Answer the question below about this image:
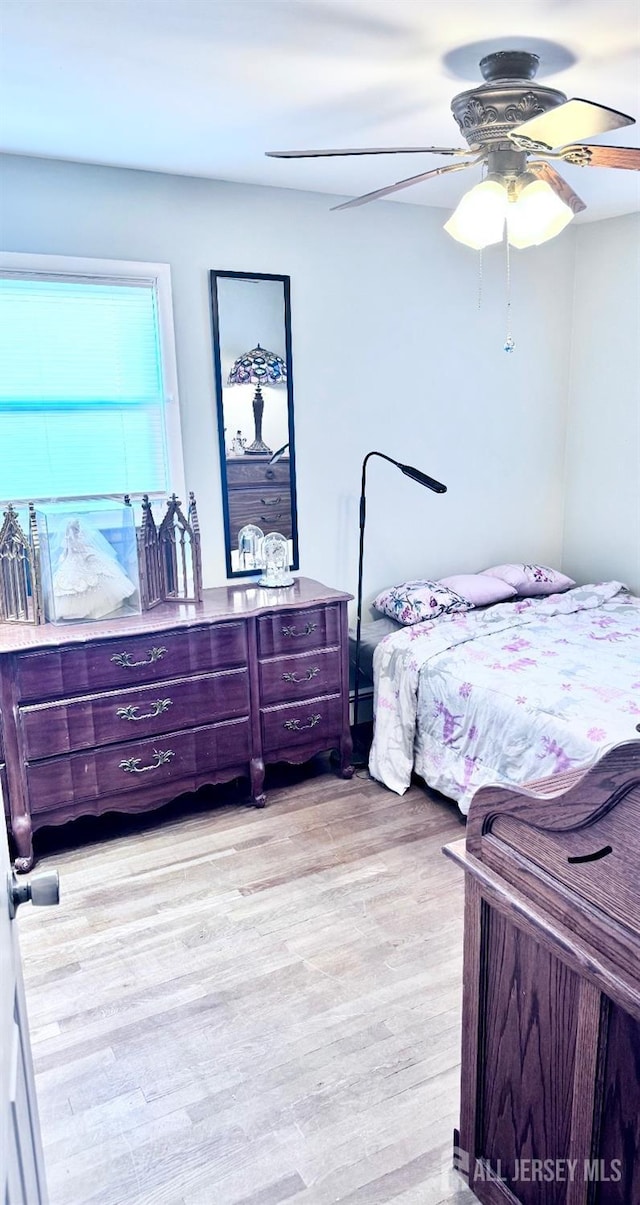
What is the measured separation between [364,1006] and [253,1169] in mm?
521

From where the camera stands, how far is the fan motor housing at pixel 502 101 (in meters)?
2.02

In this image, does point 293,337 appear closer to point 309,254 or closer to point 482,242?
point 309,254

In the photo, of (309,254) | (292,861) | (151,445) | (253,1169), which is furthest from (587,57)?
(253,1169)

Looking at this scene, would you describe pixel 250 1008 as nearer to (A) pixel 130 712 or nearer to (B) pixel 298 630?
(A) pixel 130 712

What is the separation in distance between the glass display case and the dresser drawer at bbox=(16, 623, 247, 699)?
0.19 meters

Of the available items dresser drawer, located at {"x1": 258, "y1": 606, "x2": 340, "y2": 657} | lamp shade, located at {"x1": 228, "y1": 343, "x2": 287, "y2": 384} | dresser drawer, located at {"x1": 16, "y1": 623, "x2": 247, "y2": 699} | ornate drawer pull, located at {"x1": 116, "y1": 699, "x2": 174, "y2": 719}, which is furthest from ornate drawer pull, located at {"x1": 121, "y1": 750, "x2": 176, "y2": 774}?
lamp shade, located at {"x1": 228, "y1": 343, "x2": 287, "y2": 384}

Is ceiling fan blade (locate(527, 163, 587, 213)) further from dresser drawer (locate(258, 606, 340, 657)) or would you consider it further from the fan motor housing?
dresser drawer (locate(258, 606, 340, 657))

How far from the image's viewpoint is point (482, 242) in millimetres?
2168

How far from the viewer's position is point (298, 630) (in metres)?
3.17

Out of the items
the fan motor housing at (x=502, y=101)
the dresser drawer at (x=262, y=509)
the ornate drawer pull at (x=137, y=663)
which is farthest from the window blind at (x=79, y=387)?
the fan motor housing at (x=502, y=101)

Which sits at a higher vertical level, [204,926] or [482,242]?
[482,242]

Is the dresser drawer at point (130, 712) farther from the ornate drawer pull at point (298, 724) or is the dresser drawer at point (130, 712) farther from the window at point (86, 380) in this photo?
the window at point (86, 380)

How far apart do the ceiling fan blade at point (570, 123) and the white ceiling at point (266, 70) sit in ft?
0.95

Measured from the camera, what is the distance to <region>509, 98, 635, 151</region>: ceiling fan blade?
65.7 inches
